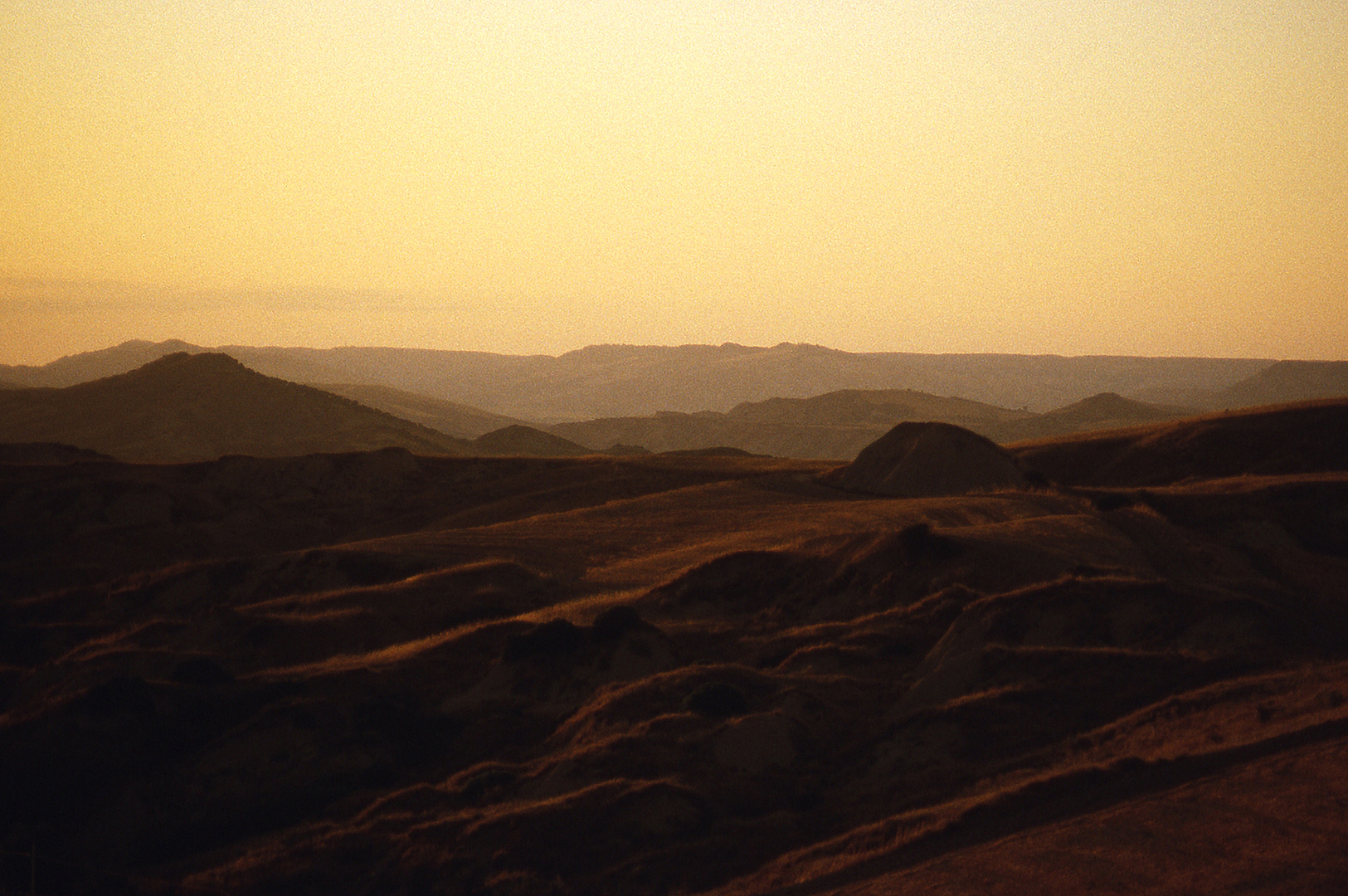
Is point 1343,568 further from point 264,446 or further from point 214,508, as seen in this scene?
point 264,446

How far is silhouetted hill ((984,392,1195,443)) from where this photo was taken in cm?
15962

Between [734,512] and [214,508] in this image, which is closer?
[734,512]

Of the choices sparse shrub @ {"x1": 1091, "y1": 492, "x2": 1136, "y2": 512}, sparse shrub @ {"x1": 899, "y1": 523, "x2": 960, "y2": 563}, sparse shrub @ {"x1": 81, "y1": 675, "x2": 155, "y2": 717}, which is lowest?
sparse shrub @ {"x1": 81, "y1": 675, "x2": 155, "y2": 717}

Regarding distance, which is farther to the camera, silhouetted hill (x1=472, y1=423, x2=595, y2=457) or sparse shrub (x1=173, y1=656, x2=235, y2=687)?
silhouetted hill (x1=472, y1=423, x2=595, y2=457)

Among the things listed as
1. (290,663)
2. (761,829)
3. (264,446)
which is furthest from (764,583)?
(264,446)

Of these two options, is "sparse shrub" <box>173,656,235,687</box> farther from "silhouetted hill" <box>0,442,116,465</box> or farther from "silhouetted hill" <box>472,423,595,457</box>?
"silhouetted hill" <box>472,423,595,457</box>

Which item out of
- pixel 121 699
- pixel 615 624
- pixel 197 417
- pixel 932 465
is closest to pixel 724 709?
pixel 615 624

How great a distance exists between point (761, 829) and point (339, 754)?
32.5ft

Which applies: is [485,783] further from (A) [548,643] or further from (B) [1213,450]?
(B) [1213,450]

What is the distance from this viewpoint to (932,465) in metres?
57.5

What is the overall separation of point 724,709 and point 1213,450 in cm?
4557

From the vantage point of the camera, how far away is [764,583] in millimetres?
34594

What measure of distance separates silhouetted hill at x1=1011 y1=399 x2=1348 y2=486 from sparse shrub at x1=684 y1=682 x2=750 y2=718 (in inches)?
1628

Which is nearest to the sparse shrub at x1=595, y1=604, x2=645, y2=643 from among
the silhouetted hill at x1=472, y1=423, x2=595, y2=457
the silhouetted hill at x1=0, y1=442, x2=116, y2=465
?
the silhouetted hill at x1=0, y1=442, x2=116, y2=465
